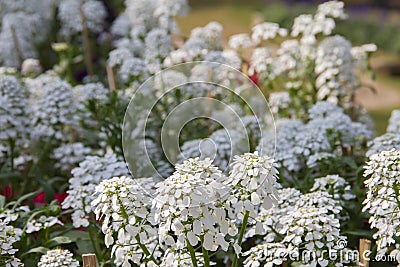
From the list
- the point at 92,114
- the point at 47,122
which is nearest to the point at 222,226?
A: the point at 47,122

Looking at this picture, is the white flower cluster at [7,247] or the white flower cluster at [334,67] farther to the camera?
the white flower cluster at [334,67]

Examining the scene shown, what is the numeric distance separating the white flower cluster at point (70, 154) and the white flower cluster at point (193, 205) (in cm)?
97

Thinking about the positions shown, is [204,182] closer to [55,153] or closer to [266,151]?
[266,151]

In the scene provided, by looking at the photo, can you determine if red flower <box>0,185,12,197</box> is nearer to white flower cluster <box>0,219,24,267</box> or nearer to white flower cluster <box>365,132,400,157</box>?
white flower cluster <box>0,219,24,267</box>

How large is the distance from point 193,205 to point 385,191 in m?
0.43

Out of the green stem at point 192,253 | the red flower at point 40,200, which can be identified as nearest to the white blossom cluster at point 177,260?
the green stem at point 192,253

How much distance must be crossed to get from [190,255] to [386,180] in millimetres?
421

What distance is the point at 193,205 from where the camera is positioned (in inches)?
46.8

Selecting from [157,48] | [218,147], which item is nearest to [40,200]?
[218,147]

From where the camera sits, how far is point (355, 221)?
1771mm

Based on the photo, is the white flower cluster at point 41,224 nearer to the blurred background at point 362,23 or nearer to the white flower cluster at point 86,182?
the white flower cluster at point 86,182

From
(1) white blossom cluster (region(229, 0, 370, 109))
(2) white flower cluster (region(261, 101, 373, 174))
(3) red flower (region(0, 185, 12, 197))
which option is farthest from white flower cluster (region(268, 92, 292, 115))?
(3) red flower (region(0, 185, 12, 197))

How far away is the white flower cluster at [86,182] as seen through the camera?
5.45ft

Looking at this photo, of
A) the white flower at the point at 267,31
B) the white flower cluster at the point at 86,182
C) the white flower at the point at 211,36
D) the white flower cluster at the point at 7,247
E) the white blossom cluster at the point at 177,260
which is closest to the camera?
the white blossom cluster at the point at 177,260
